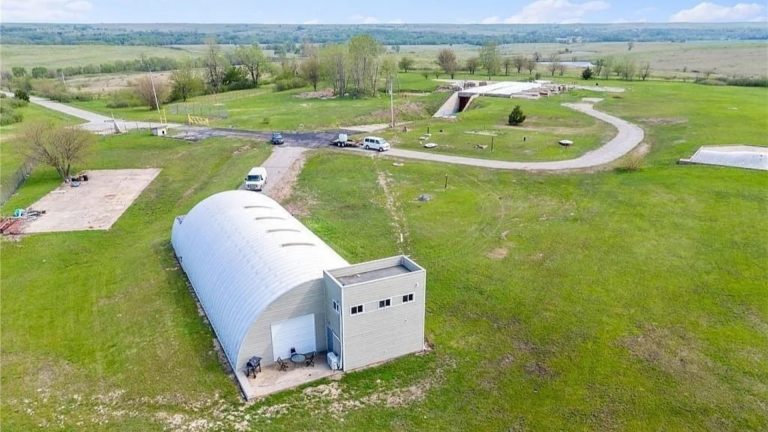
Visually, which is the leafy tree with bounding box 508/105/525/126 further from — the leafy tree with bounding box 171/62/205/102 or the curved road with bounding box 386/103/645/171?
the leafy tree with bounding box 171/62/205/102

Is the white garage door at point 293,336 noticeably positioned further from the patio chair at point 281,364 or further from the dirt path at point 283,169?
the dirt path at point 283,169

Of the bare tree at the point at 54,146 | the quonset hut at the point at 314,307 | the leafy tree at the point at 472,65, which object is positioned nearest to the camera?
the quonset hut at the point at 314,307

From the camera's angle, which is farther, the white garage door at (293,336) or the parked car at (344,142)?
the parked car at (344,142)

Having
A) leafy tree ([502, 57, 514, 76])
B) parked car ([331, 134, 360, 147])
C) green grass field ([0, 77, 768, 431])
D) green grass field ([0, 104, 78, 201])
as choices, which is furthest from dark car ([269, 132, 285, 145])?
leafy tree ([502, 57, 514, 76])

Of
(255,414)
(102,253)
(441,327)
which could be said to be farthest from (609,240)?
(102,253)

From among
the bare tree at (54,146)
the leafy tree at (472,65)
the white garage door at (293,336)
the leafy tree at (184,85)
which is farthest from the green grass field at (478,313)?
the leafy tree at (472,65)

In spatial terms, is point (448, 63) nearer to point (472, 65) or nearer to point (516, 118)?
point (472, 65)

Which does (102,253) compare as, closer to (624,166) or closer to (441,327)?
(441,327)
